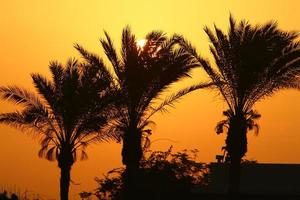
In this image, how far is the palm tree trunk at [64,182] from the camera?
37469mm

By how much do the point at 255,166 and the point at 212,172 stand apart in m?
2.81

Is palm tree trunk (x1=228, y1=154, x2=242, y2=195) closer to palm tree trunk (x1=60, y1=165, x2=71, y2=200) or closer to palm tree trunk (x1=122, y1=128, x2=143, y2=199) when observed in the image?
palm tree trunk (x1=122, y1=128, x2=143, y2=199)

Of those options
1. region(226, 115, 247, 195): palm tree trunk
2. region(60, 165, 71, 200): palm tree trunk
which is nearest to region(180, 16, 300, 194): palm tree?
region(226, 115, 247, 195): palm tree trunk

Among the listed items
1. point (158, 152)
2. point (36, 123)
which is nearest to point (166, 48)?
point (36, 123)

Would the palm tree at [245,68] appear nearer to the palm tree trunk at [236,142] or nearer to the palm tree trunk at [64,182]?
the palm tree trunk at [236,142]

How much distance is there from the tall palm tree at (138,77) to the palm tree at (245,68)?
40.7 inches

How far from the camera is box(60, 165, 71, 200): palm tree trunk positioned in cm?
3747

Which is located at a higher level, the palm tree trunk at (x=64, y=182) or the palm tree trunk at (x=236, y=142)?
the palm tree trunk at (x=236, y=142)

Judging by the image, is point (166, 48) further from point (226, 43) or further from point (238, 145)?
point (238, 145)

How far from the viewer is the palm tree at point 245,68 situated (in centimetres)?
3497

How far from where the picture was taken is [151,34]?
36.5m

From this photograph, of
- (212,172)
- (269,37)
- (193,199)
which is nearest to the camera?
(269,37)

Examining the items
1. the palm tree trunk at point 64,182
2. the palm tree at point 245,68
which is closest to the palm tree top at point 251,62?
the palm tree at point 245,68

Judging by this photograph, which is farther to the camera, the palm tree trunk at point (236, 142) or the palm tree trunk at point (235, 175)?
the palm tree trunk at point (235, 175)
